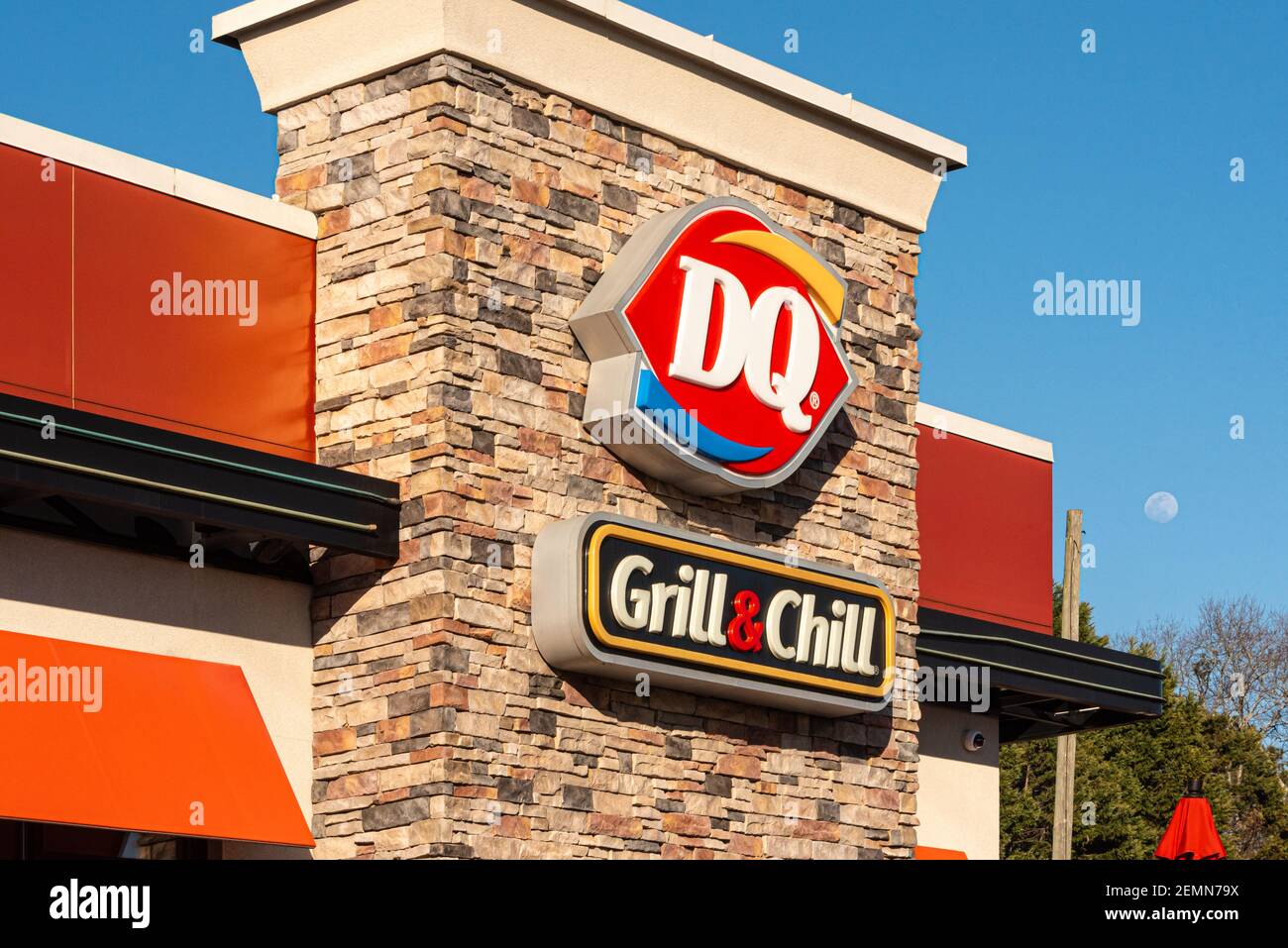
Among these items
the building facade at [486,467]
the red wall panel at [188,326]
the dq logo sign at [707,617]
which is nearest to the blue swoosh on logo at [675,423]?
the building facade at [486,467]

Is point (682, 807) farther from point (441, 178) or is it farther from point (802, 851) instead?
point (441, 178)

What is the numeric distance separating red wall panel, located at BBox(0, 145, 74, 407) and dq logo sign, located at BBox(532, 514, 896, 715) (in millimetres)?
3636

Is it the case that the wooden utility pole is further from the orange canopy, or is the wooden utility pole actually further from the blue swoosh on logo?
the blue swoosh on logo

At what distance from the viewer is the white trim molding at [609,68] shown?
48.6 ft

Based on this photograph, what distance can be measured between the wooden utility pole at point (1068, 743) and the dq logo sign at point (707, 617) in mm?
12451

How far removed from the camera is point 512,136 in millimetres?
14930

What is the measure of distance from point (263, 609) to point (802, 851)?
476cm

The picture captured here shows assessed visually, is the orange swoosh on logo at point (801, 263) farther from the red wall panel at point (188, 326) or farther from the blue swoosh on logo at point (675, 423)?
the red wall panel at point (188, 326)

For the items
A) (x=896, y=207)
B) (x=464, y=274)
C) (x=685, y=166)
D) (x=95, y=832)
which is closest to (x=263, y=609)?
(x=95, y=832)

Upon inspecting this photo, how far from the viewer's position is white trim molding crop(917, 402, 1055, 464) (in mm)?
20000

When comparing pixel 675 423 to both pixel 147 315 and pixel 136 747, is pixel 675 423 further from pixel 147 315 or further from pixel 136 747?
pixel 136 747

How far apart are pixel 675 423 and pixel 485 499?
171 centimetres

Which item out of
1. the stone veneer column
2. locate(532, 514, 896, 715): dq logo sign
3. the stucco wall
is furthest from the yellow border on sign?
the stucco wall

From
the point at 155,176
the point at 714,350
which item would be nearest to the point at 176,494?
the point at 155,176
